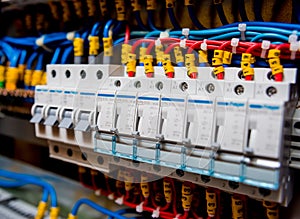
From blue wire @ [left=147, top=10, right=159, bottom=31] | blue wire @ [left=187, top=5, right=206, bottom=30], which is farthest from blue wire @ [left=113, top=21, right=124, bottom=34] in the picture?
blue wire @ [left=187, top=5, right=206, bottom=30]

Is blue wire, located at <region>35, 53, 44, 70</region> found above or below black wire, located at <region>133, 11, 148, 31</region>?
below

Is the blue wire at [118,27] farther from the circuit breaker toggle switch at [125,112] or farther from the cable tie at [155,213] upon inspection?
the cable tie at [155,213]

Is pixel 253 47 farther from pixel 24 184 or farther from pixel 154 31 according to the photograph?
pixel 24 184

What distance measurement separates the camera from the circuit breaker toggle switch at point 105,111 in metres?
0.89

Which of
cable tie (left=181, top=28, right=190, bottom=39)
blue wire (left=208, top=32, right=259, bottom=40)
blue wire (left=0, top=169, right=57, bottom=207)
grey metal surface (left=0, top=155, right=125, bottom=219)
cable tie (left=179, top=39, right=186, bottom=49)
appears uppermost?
cable tie (left=181, top=28, right=190, bottom=39)

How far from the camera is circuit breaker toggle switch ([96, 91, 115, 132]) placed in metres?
0.89

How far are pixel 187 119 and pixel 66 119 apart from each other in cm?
42

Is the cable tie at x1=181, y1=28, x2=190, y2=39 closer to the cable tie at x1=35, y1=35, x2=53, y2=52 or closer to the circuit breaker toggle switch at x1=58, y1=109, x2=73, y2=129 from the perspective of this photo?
the circuit breaker toggle switch at x1=58, y1=109, x2=73, y2=129

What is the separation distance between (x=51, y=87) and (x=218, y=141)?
0.62 m

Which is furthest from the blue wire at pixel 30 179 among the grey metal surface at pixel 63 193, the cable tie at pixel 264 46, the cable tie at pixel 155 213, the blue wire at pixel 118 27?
the cable tie at pixel 264 46

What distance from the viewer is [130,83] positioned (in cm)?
90

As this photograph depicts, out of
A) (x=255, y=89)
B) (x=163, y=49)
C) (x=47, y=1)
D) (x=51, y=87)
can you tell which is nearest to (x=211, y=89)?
(x=255, y=89)

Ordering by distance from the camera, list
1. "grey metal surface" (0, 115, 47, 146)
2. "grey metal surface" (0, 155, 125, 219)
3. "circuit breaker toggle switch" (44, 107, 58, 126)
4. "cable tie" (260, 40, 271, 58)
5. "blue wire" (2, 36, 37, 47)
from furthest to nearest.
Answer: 1. "grey metal surface" (0, 115, 47, 146)
2. "blue wire" (2, 36, 37, 47)
3. "grey metal surface" (0, 155, 125, 219)
4. "circuit breaker toggle switch" (44, 107, 58, 126)
5. "cable tie" (260, 40, 271, 58)

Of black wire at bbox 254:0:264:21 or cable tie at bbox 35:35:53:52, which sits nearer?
black wire at bbox 254:0:264:21
